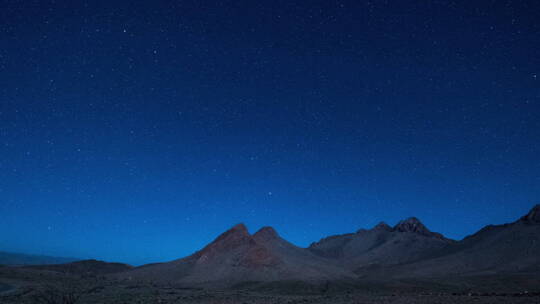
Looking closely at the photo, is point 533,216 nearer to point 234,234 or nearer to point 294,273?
point 294,273

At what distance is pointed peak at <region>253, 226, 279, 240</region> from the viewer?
14231cm

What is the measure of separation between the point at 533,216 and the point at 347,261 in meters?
59.7

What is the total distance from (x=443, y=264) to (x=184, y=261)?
66.0m

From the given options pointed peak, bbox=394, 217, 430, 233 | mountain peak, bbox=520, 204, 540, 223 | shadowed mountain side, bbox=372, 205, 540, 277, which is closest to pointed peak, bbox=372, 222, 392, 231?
pointed peak, bbox=394, 217, 430, 233

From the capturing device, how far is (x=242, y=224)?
122m

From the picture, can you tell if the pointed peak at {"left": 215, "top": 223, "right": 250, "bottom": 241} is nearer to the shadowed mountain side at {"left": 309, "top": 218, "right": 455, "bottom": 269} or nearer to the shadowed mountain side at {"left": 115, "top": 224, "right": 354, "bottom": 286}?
the shadowed mountain side at {"left": 115, "top": 224, "right": 354, "bottom": 286}

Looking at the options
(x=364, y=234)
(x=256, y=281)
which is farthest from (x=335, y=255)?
(x=256, y=281)

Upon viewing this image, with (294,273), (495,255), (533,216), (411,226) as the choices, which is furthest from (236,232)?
(411,226)

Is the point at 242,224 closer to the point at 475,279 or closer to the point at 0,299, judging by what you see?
the point at 475,279

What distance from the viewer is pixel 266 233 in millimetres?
147500

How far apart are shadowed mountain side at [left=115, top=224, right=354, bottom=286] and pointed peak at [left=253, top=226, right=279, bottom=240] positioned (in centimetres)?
2796

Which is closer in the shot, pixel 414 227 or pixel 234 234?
pixel 234 234

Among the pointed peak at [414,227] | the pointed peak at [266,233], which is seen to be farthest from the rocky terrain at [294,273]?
the pointed peak at [414,227]

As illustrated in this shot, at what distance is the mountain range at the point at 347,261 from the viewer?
282ft
